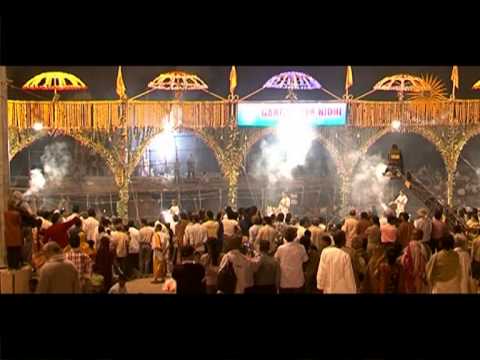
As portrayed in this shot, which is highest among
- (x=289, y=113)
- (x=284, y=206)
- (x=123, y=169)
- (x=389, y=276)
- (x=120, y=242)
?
(x=289, y=113)

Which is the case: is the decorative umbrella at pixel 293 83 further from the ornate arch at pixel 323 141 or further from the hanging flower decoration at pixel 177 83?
the hanging flower decoration at pixel 177 83

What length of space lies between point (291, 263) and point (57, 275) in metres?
2.61

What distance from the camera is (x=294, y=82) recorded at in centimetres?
1512

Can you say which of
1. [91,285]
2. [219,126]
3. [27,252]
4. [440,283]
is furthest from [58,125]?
[440,283]

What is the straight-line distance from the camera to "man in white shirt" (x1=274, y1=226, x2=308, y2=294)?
28.1 feet

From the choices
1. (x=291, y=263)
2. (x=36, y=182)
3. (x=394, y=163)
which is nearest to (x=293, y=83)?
(x=394, y=163)

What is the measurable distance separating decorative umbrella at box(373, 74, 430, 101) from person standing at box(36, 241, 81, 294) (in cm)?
894

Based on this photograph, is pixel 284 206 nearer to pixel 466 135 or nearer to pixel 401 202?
pixel 401 202

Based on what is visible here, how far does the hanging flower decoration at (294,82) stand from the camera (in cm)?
1511
